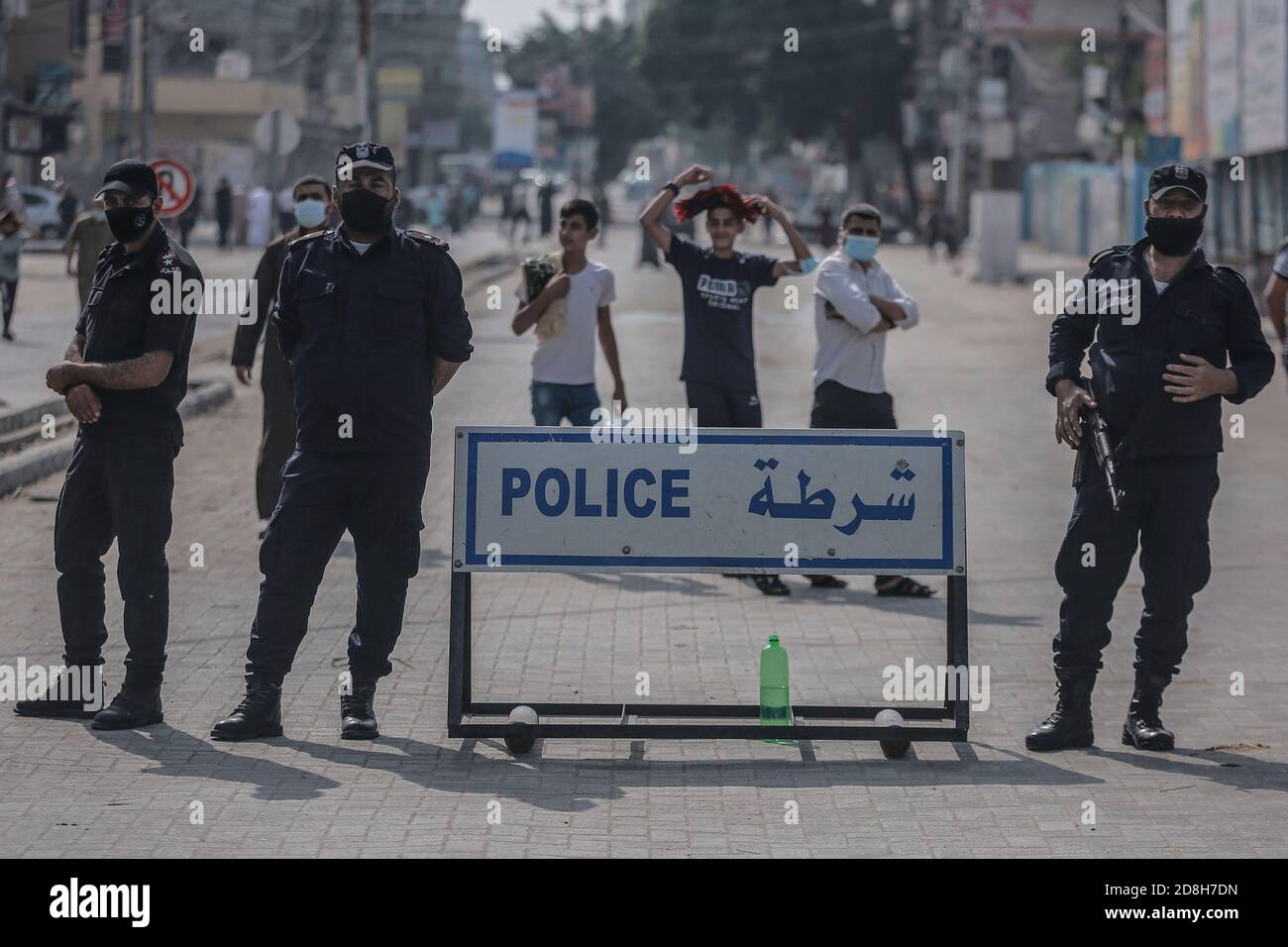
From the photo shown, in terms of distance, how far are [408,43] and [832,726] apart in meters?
123

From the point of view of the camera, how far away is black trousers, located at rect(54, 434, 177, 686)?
275 inches

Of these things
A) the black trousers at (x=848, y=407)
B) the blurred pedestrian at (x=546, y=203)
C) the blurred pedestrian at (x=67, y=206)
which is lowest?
the black trousers at (x=848, y=407)

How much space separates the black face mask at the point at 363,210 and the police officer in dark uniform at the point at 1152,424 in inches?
90.9

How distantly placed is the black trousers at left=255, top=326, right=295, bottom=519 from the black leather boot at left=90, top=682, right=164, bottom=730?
3452mm

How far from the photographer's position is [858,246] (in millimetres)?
9688

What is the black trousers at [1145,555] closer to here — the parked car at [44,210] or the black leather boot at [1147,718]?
the black leather boot at [1147,718]

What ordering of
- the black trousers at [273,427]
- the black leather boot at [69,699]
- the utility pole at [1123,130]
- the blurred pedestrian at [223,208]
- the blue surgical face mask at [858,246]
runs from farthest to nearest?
the blurred pedestrian at [223,208] → the utility pole at [1123,130] → the black trousers at [273,427] → the blue surgical face mask at [858,246] → the black leather boot at [69,699]

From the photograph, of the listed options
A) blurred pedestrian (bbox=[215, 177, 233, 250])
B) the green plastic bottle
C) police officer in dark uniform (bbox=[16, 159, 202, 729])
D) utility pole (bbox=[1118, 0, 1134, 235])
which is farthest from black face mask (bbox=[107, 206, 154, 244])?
blurred pedestrian (bbox=[215, 177, 233, 250])

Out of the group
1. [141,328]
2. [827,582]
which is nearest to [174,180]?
[827,582]

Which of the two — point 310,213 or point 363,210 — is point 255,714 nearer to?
point 363,210

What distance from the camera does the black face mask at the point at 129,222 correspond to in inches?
276

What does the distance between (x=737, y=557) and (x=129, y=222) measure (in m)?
2.35

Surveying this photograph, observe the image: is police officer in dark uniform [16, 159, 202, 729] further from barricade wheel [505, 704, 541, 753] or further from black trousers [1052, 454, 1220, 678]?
black trousers [1052, 454, 1220, 678]

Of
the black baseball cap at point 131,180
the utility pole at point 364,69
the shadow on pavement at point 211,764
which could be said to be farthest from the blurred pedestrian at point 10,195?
the shadow on pavement at point 211,764
